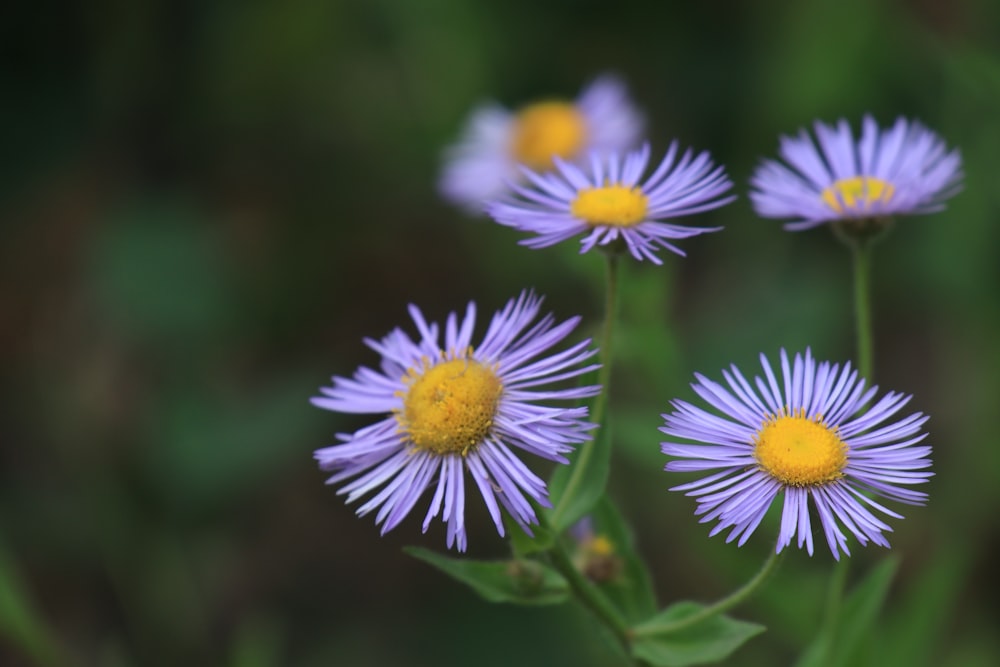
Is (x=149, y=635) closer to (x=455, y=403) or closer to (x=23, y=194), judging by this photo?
(x=23, y=194)

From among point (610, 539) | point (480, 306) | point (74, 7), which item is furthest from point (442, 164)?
point (610, 539)

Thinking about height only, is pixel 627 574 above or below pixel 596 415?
below

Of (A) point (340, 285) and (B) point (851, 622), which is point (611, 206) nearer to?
(B) point (851, 622)

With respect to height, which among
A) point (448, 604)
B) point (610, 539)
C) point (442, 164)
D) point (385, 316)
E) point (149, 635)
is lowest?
point (149, 635)

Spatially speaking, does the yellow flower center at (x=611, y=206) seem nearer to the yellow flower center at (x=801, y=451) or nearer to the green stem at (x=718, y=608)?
the yellow flower center at (x=801, y=451)

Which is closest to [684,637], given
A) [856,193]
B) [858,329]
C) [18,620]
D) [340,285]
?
[858,329]

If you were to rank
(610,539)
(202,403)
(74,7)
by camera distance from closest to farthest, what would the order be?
(610,539), (202,403), (74,7)

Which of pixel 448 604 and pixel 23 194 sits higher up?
pixel 23 194
